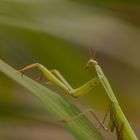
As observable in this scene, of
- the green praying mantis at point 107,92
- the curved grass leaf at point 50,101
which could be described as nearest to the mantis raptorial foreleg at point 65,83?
the green praying mantis at point 107,92

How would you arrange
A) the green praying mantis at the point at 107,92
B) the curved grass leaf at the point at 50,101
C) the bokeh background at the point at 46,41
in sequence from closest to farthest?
the curved grass leaf at the point at 50,101 → the bokeh background at the point at 46,41 → the green praying mantis at the point at 107,92

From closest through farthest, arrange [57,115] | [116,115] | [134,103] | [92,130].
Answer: [57,115] → [92,130] → [116,115] → [134,103]

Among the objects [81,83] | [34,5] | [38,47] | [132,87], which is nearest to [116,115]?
[81,83]

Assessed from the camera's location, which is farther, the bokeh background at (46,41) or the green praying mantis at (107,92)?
the green praying mantis at (107,92)

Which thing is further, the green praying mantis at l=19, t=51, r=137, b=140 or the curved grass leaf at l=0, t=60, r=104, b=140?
the green praying mantis at l=19, t=51, r=137, b=140

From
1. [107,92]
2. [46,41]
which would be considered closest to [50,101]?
[46,41]

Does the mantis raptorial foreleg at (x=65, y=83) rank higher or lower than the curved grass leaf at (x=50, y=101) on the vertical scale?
higher

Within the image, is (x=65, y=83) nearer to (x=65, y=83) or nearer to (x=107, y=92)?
(x=65, y=83)

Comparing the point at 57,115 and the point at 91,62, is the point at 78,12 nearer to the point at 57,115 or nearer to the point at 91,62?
the point at 91,62

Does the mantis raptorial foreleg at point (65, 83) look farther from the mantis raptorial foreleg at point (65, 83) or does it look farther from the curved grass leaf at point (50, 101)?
the curved grass leaf at point (50, 101)

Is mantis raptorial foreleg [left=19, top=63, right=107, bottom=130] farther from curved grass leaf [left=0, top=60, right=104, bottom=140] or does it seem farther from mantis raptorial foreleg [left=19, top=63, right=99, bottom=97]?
curved grass leaf [left=0, top=60, right=104, bottom=140]

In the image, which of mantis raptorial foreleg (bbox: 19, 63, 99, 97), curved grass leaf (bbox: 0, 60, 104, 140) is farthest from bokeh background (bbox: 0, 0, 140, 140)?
curved grass leaf (bbox: 0, 60, 104, 140)
